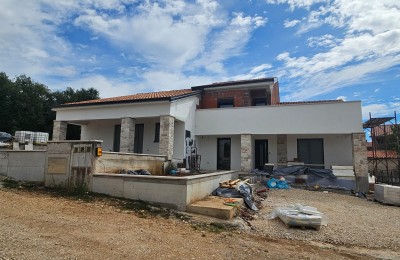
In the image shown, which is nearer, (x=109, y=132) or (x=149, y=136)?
(x=149, y=136)

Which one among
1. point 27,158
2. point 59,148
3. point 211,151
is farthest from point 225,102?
point 27,158

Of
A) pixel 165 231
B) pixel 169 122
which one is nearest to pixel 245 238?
pixel 165 231

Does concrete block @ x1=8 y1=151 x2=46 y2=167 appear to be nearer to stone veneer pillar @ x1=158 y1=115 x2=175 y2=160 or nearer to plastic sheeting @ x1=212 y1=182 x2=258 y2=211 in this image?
stone veneer pillar @ x1=158 y1=115 x2=175 y2=160

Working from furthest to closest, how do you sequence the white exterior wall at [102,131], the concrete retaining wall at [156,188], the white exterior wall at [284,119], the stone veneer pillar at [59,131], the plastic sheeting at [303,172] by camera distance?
the white exterior wall at [102,131]
the stone veneer pillar at [59,131]
the white exterior wall at [284,119]
the plastic sheeting at [303,172]
the concrete retaining wall at [156,188]

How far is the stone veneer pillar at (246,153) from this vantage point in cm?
1577

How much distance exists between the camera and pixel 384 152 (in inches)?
1164

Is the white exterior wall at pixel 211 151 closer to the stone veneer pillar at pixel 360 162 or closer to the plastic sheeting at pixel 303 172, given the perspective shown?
the plastic sheeting at pixel 303 172

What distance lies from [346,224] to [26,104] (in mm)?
34139

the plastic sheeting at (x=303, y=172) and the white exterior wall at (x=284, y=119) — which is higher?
the white exterior wall at (x=284, y=119)

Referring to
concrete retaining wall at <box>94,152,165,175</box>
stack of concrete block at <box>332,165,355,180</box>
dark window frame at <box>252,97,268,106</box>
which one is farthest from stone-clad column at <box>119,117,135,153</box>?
stack of concrete block at <box>332,165,355,180</box>

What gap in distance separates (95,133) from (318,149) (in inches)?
616

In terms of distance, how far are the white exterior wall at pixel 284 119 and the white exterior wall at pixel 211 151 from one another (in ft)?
3.38

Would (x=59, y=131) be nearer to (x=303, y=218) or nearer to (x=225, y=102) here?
(x=225, y=102)

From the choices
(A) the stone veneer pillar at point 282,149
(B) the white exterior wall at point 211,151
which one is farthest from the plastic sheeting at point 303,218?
(B) the white exterior wall at point 211,151
